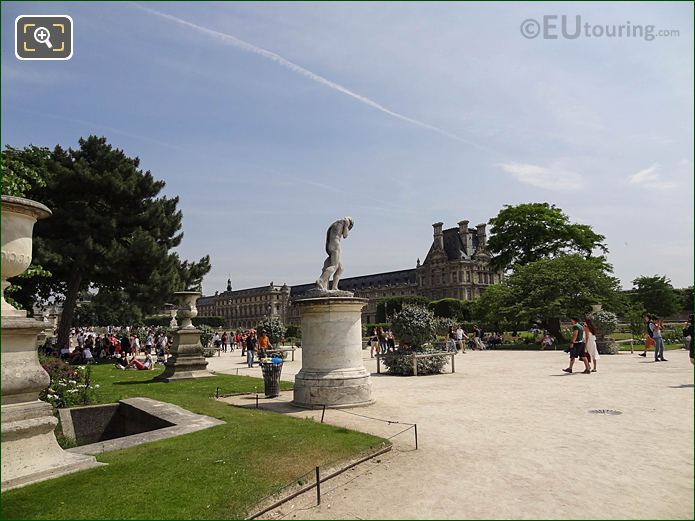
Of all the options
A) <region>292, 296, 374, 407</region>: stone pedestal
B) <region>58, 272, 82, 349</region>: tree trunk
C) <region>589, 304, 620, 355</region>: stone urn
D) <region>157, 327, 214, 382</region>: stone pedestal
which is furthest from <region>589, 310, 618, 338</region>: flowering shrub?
<region>58, 272, 82, 349</region>: tree trunk

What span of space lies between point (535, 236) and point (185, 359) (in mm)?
36625

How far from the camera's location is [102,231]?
86.8 feet

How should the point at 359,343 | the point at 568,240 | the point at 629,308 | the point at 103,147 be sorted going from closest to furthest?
the point at 359,343 → the point at 103,147 → the point at 629,308 → the point at 568,240

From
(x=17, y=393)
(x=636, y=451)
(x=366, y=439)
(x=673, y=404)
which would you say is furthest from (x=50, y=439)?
(x=673, y=404)

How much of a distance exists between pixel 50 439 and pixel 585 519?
561 cm

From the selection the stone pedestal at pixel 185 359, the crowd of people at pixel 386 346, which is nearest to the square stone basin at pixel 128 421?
the stone pedestal at pixel 185 359

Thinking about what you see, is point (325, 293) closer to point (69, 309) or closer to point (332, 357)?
point (332, 357)

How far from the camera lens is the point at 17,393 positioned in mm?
5309

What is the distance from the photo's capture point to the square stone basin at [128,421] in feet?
25.2

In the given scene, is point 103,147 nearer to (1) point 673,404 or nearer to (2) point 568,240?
(1) point 673,404

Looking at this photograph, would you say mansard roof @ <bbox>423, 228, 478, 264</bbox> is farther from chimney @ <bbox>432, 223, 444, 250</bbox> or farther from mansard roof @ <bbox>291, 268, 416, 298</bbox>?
mansard roof @ <bbox>291, 268, 416, 298</bbox>

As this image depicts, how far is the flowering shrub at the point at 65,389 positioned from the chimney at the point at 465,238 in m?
95.3

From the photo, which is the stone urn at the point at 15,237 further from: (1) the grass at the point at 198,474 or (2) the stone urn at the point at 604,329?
(2) the stone urn at the point at 604,329

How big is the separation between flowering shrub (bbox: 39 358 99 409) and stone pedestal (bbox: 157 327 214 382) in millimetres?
4542
